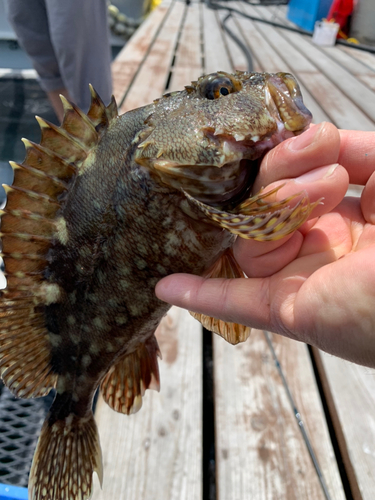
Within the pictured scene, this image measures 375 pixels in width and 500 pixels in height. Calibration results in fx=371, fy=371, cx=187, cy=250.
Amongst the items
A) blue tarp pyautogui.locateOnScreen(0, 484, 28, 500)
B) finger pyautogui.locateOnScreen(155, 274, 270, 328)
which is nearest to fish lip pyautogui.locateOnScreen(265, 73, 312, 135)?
finger pyautogui.locateOnScreen(155, 274, 270, 328)

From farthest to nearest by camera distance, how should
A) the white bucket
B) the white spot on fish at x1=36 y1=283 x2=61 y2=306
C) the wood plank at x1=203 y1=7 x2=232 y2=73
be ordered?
the white bucket < the wood plank at x1=203 y1=7 x2=232 y2=73 < the white spot on fish at x1=36 y1=283 x2=61 y2=306

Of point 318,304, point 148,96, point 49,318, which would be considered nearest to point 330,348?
point 318,304

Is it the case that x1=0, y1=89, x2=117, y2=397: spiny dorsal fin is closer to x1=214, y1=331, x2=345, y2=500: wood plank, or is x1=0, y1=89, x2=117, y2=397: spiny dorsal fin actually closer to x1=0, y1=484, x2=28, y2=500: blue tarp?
x1=0, y1=484, x2=28, y2=500: blue tarp

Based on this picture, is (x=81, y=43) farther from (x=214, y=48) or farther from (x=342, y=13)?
(x=342, y=13)

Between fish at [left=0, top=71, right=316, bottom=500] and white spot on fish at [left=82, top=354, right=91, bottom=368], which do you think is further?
white spot on fish at [left=82, top=354, right=91, bottom=368]

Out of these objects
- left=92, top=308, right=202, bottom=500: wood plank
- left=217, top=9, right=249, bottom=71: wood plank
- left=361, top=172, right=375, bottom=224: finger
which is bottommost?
left=92, top=308, right=202, bottom=500: wood plank

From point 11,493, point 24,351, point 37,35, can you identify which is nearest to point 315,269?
point 24,351

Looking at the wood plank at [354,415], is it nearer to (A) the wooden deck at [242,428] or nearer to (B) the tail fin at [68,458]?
(A) the wooden deck at [242,428]
